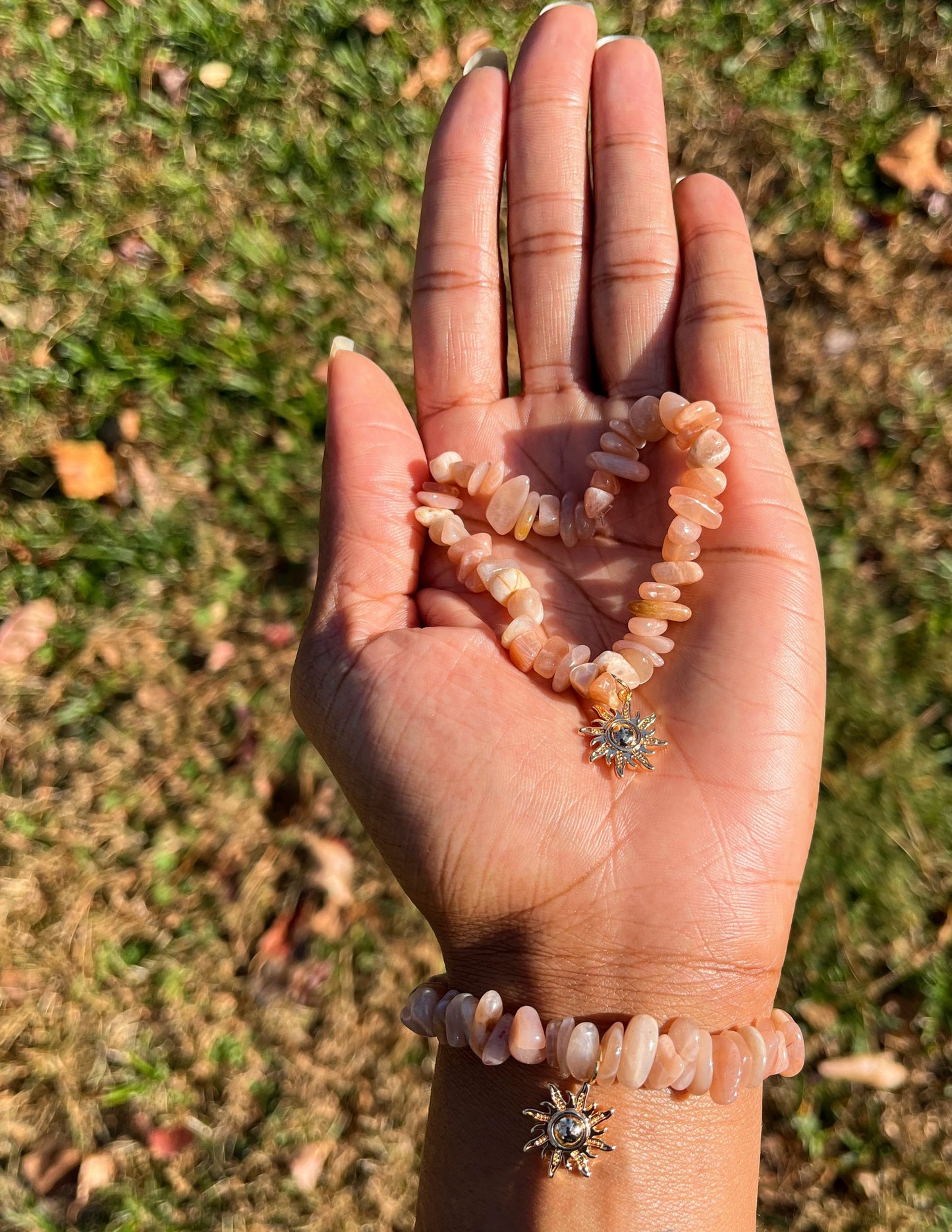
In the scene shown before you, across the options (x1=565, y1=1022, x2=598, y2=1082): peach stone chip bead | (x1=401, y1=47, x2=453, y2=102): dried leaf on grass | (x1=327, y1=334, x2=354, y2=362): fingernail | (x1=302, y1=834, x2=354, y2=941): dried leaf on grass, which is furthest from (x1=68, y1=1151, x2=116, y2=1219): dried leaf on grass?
(x1=401, y1=47, x2=453, y2=102): dried leaf on grass

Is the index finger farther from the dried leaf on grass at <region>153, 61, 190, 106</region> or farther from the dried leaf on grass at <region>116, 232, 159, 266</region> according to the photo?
the dried leaf on grass at <region>153, 61, 190, 106</region>

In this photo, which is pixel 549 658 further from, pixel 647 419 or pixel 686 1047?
pixel 686 1047

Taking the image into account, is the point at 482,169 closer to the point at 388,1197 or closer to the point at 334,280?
the point at 334,280

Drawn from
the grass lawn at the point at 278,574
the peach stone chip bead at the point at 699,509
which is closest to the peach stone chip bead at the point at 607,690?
the peach stone chip bead at the point at 699,509

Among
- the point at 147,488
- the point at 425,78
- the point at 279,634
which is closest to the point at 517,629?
the point at 279,634

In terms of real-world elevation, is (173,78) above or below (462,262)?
above

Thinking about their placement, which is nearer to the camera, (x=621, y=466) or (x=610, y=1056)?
(x=610, y=1056)

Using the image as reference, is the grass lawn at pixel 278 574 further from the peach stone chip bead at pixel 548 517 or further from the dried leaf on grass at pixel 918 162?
the peach stone chip bead at pixel 548 517
